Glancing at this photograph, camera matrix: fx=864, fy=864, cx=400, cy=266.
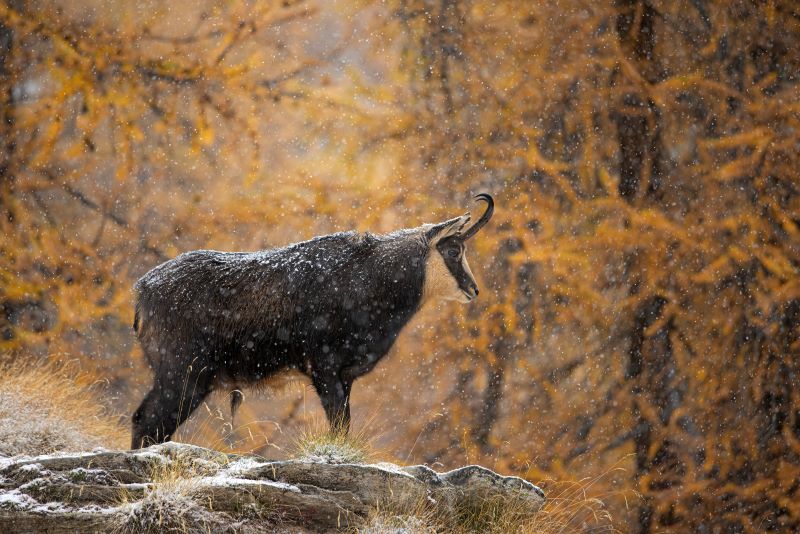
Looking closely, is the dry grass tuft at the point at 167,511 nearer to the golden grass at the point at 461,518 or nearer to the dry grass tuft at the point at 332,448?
the dry grass tuft at the point at 332,448

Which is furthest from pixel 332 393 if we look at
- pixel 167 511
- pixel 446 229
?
pixel 167 511

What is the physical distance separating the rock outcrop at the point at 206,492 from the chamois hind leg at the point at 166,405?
2.13 ft

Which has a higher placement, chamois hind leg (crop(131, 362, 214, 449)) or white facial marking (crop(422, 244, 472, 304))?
white facial marking (crop(422, 244, 472, 304))

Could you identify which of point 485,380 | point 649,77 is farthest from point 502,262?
point 649,77

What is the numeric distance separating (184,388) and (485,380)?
731 centimetres

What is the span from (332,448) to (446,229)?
1.92 m

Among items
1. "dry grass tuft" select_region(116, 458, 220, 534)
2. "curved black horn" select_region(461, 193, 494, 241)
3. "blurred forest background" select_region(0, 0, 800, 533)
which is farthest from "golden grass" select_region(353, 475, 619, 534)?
"blurred forest background" select_region(0, 0, 800, 533)

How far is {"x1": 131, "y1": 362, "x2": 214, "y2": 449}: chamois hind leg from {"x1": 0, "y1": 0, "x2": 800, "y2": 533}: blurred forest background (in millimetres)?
6414

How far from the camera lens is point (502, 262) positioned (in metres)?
12.8

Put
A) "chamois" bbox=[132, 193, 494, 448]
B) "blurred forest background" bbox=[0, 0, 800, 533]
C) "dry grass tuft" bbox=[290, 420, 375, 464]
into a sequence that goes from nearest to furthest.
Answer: "dry grass tuft" bbox=[290, 420, 375, 464] < "chamois" bbox=[132, 193, 494, 448] < "blurred forest background" bbox=[0, 0, 800, 533]

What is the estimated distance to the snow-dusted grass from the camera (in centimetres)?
639

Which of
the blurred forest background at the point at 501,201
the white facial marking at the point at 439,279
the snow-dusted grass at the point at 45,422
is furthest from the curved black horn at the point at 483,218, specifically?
the blurred forest background at the point at 501,201

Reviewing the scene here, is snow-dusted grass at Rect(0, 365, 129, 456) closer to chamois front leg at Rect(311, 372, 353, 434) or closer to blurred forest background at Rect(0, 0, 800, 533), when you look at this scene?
chamois front leg at Rect(311, 372, 353, 434)

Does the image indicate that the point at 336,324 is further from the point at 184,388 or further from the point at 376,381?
the point at 376,381
